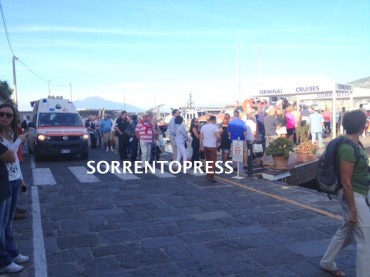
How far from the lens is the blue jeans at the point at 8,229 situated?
420cm

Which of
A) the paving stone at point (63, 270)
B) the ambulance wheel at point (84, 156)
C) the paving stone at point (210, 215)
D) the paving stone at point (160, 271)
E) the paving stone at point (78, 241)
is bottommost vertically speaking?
the paving stone at point (160, 271)

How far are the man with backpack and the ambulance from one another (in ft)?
39.3

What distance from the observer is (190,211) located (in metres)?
7.06

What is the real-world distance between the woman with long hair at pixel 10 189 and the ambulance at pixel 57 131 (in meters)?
9.97

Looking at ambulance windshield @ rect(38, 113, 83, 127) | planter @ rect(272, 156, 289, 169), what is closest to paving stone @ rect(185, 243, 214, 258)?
planter @ rect(272, 156, 289, 169)

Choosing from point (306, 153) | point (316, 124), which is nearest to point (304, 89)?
point (316, 124)

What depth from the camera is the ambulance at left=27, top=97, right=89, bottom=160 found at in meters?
14.1

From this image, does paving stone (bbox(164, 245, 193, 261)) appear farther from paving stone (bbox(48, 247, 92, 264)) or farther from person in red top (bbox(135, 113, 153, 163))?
person in red top (bbox(135, 113, 153, 163))

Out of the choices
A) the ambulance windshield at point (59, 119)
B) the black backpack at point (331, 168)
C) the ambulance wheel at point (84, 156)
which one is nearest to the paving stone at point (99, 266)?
the black backpack at point (331, 168)

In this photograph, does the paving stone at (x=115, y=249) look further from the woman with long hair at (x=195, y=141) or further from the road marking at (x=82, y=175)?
the woman with long hair at (x=195, y=141)

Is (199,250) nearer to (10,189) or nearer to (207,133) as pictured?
(10,189)

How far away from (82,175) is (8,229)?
6909 millimetres

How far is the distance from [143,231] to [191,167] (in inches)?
272

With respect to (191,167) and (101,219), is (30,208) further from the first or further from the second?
(191,167)
